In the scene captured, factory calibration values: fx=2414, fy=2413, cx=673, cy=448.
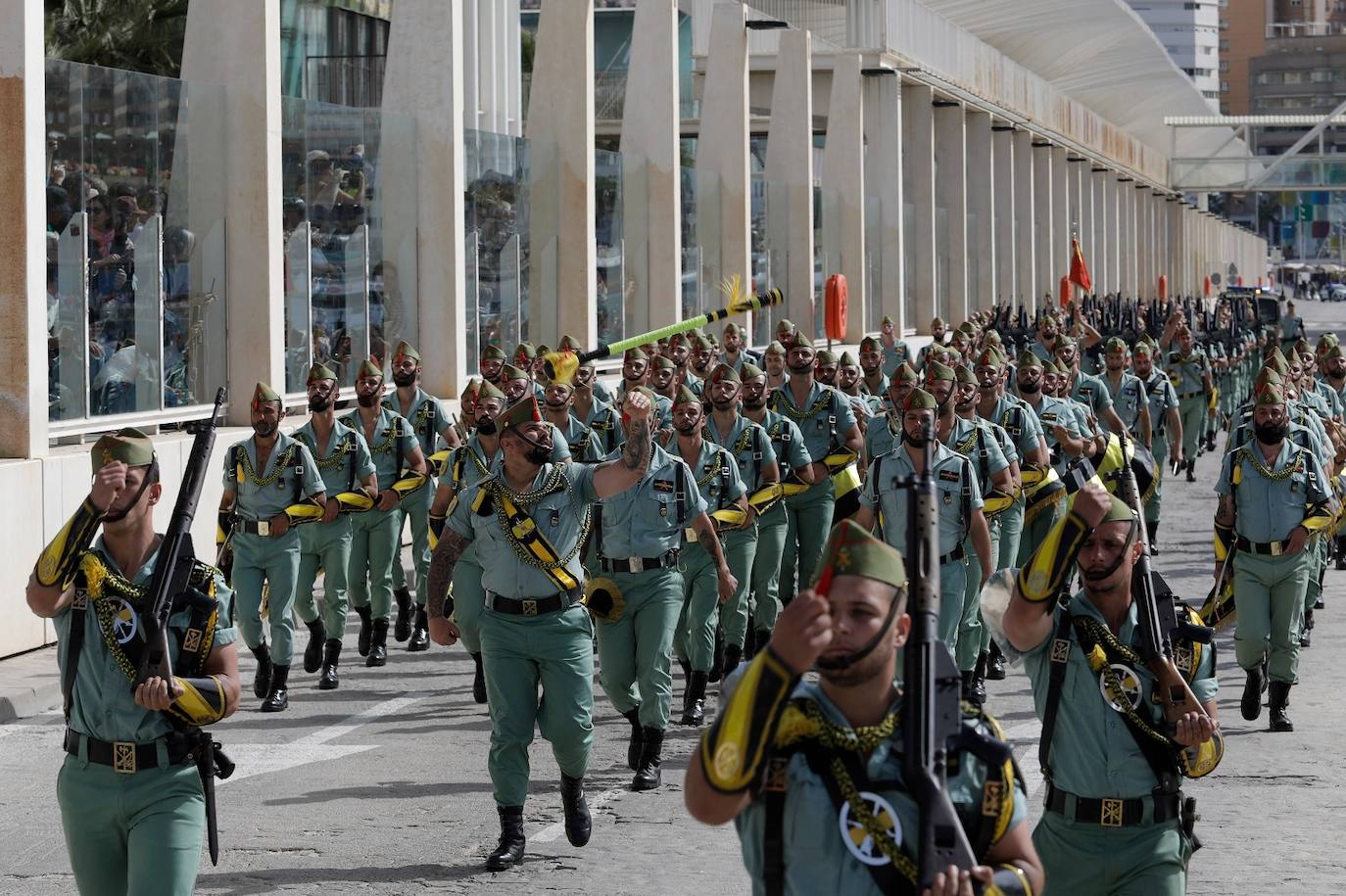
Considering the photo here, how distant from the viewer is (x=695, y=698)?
12477 millimetres

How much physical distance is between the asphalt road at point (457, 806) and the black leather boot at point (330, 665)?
8 centimetres

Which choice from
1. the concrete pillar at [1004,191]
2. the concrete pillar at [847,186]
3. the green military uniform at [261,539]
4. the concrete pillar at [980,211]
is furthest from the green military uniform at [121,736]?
the concrete pillar at [1004,191]

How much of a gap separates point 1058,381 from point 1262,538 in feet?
19.7

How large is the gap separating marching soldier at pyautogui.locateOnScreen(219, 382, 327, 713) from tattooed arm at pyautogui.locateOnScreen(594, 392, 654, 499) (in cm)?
417

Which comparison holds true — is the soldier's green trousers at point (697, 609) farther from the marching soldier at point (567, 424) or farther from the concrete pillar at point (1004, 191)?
the concrete pillar at point (1004, 191)

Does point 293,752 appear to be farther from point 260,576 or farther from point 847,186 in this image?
point 847,186

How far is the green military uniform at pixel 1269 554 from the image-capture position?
12461mm

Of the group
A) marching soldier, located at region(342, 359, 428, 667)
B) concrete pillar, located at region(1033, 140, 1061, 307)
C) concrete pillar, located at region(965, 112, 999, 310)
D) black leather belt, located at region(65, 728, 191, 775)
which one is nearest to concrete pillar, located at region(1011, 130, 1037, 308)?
concrete pillar, located at region(1033, 140, 1061, 307)

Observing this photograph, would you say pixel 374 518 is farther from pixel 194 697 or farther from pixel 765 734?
pixel 765 734

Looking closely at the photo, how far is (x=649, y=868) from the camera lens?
353 inches

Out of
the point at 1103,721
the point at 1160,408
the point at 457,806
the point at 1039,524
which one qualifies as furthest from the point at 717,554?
the point at 1160,408

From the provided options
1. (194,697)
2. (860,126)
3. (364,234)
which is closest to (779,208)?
(860,126)

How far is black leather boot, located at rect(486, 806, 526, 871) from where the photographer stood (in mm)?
8992

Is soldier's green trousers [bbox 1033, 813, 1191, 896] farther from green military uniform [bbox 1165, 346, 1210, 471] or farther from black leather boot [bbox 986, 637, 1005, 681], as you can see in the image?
green military uniform [bbox 1165, 346, 1210, 471]
